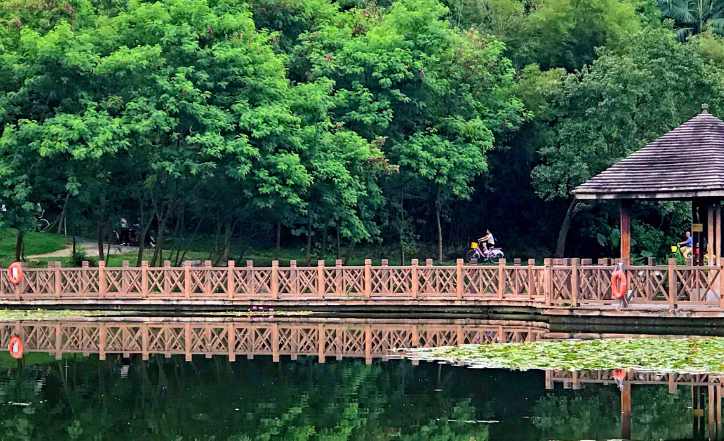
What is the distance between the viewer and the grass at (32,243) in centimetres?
4678

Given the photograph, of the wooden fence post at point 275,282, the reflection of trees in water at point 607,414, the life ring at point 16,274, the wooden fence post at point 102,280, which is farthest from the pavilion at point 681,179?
the life ring at point 16,274

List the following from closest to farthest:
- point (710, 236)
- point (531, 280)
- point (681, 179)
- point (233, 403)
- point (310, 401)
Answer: point (233, 403) < point (310, 401) < point (710, 236) < point (681, 179) < point (531, 280)

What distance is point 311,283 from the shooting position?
34.9 m

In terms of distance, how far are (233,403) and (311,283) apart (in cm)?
1583

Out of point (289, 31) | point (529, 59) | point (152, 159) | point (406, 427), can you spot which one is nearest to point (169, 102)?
point (152, 159)

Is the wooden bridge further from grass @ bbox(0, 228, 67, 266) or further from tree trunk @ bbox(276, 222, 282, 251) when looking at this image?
tree trunk @ bbox(276, 222, 282, 251)

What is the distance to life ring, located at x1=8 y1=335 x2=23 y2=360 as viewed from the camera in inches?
992

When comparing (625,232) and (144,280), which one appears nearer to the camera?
(625,232)

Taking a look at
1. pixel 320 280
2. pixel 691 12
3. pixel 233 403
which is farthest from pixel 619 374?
pixel 691 12

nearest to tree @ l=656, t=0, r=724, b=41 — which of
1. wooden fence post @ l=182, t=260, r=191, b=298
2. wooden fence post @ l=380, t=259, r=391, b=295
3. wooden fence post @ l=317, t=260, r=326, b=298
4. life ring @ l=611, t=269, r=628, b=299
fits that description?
wooden fence post @ l=380, t=259, r=391, b=295

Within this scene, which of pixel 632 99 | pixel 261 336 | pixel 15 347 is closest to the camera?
pixel 15 347

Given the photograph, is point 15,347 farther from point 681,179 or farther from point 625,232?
point 681,179

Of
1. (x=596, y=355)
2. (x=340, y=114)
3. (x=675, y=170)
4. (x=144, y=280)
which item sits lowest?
(x=596, y=355)

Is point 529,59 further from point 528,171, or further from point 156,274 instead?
point 156,274
